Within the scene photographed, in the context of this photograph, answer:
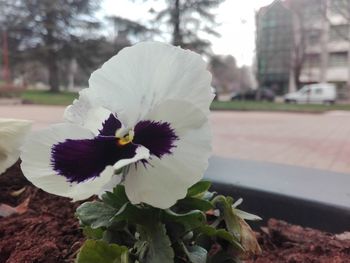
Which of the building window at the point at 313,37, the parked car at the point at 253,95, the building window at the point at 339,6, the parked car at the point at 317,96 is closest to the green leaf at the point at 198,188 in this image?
the building window at the point at 339,6

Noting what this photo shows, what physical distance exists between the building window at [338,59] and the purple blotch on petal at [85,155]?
25.5 metres

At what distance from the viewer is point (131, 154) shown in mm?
283

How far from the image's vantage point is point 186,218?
12.8 inches

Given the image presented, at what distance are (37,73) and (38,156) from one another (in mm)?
23638

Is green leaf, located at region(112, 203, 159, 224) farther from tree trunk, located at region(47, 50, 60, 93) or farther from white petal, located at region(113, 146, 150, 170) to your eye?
tree trunk, located at region(47, 50, 60, 93)

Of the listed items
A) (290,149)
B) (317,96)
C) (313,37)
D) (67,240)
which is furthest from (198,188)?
(313,37)

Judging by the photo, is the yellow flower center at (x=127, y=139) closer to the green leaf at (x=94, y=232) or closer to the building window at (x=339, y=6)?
the green leaf at (x=94, y=232)

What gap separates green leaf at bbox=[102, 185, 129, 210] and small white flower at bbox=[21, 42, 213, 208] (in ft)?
0.08

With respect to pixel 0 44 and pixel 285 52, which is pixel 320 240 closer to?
pixel 0 44

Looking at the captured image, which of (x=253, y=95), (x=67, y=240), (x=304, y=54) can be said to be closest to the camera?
(x=67, y=240)

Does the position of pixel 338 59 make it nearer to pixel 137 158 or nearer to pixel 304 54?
pixel 304 54

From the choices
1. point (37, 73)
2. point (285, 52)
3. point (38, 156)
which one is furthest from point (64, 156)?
point (37, 73)

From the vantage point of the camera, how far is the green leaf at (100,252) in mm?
304

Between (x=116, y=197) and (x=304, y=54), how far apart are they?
22.3m
